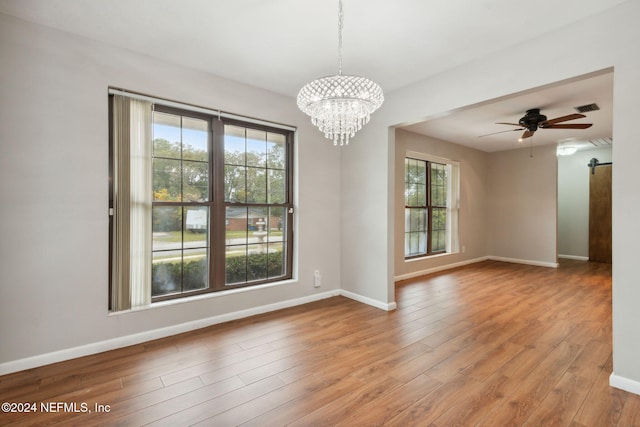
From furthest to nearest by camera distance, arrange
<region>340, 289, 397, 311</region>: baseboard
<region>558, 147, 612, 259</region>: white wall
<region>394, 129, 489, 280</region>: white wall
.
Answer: <region>558, 147, 612, 259</region>: white wall, <region>394, 129, 489, 280</region>: white wall, <region>340, 289, 397, 311</region>: baseboard

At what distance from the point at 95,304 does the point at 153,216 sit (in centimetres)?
90

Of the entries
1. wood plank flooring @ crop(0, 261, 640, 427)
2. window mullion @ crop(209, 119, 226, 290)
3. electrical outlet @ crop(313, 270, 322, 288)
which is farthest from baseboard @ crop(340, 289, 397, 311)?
window mullion @ crop(209, 119, 226, 290)

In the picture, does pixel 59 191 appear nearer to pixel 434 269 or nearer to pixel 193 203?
pixel 193 203

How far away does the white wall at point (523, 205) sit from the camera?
644cm

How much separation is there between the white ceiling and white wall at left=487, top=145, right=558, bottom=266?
3750mm

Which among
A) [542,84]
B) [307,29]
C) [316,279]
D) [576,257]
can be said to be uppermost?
[307,29]

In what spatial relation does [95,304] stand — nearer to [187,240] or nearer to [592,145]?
[187,240]

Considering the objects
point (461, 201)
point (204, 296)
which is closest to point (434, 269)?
point (461, 201)

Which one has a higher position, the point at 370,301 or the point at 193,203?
the point at 193,203

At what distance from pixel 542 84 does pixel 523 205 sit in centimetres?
527

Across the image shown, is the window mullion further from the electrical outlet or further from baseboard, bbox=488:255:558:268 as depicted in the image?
baseboard, bbox=488:255:558:268

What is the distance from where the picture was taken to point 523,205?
6.81 meters

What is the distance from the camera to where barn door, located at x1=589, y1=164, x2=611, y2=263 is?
22.1ft

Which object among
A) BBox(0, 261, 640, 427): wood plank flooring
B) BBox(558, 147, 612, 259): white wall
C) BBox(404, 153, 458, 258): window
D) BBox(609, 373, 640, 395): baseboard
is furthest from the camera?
BBox(558, 147, 612, 259): white wall
